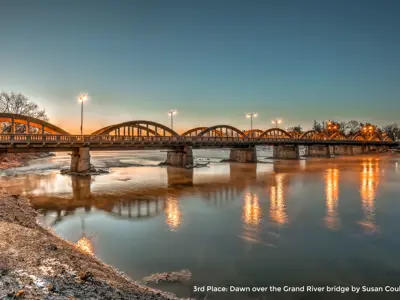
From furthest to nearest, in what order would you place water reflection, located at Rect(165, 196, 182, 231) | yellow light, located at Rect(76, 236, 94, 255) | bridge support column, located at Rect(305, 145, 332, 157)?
bridge support column, located at Rect(305, 145, 332, 157), water reflection, located at Rect(165, 196, 182, 231), yellow light, located at Rect(76, 236, 94, 255)

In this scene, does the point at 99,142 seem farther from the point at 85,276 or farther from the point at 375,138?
the point at 375,138

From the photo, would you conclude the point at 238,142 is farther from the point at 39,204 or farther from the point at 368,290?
the point at 368,290

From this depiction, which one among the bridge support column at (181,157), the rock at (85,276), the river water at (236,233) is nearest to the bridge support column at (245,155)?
the bridge support column at (181,157)

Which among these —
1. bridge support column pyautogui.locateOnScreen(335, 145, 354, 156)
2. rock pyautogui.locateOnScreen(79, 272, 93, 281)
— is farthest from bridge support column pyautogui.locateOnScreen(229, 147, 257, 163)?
bridge support column pyautogui.locateOnScreen(335, 145, 354, 156)

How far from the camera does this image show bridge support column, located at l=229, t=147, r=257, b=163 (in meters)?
69.0

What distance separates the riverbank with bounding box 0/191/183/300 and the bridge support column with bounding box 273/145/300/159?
8105 centimetres

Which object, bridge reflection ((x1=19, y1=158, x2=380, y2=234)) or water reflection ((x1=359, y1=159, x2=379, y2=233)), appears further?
bridge reflection ((x1=19, y1=158, x2=380, y2=234))

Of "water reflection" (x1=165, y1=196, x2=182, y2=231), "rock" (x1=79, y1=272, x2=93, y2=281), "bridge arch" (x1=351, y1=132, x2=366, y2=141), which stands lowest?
"water reflection" (x1=165, y1=196, x2=182, y2=231)

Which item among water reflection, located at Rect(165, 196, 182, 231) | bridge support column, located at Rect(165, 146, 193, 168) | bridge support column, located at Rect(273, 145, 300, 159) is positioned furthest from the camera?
bridge support column, located at Rect(273, 145, 300, 159)

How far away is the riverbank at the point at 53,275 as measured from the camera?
6.45 meters

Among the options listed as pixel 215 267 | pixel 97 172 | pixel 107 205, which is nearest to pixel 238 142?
pixel 97 172

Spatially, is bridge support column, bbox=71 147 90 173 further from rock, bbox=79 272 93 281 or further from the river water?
rock, bbox=79 272 93 281

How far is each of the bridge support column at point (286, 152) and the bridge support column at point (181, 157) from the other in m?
41.4

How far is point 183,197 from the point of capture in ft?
82.4
